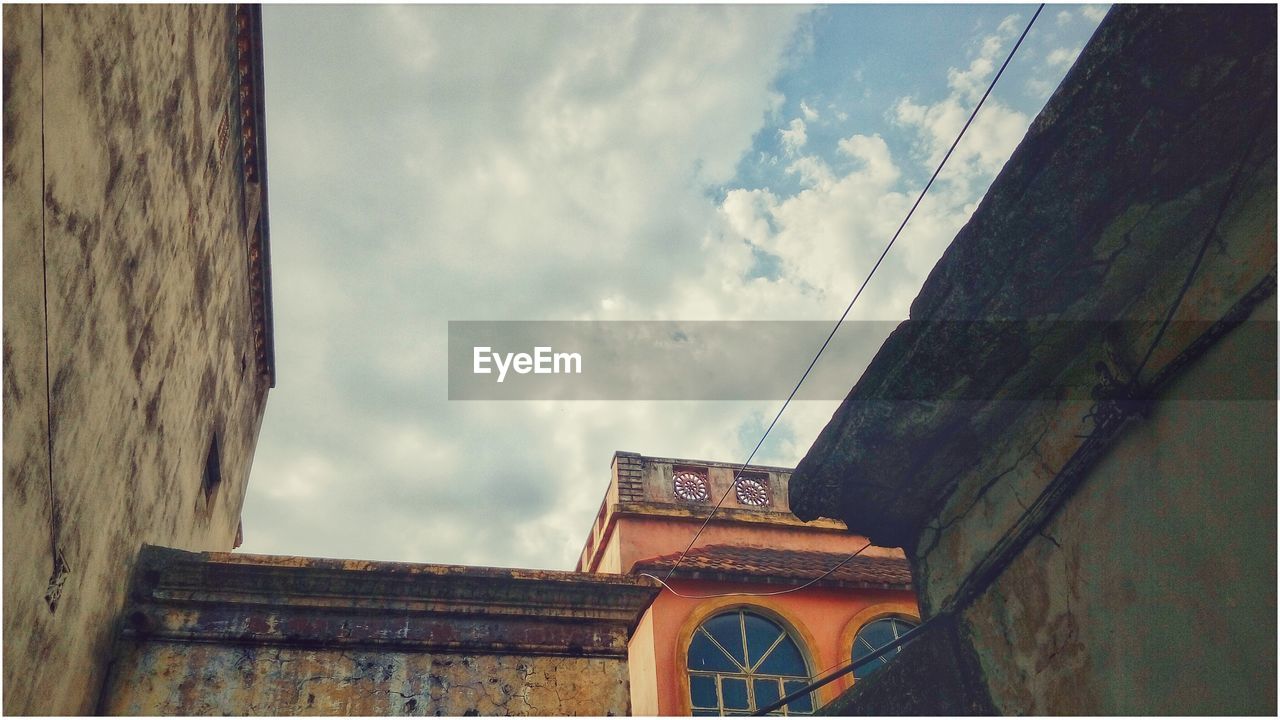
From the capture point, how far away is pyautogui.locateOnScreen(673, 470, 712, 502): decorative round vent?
40.5 feet

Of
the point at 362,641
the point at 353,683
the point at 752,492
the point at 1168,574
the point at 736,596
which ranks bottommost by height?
the point at 1168,574

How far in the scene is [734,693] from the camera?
9.84 metres

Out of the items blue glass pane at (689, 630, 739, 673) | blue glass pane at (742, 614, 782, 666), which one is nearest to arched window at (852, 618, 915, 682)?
blue glass pane at (742, 614, 782, 666)

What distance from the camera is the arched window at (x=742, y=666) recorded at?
32.1 feet

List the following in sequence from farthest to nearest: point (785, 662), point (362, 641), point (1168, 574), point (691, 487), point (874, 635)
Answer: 1. point (691, 487)
2. point (874, 635)
3. point (785, 662)
4. point (362, 641)
5. point (1168, 574)

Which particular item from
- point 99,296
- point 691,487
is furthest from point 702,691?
point 99,296

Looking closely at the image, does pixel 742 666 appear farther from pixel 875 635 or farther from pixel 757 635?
pixel 875 635

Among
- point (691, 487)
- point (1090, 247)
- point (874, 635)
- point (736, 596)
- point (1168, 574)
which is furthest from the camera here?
point (691, 487)

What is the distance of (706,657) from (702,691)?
0.41 m

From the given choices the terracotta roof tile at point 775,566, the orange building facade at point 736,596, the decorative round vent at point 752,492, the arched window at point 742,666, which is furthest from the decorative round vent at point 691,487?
the arched window at point 742,666

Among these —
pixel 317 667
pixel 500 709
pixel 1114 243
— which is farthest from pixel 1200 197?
pixel 317 667

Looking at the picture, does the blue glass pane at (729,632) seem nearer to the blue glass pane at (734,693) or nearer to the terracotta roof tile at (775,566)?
the blue glass pane at (734,693)

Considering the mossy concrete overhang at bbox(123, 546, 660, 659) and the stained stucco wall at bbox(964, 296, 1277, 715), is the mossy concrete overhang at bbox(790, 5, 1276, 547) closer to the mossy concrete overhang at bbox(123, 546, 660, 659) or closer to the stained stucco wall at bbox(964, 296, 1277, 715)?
the stained stucco wall at bbox(964, 296, 1277, 715)

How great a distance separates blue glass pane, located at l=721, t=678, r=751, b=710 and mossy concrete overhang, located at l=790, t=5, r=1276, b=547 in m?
7.16
